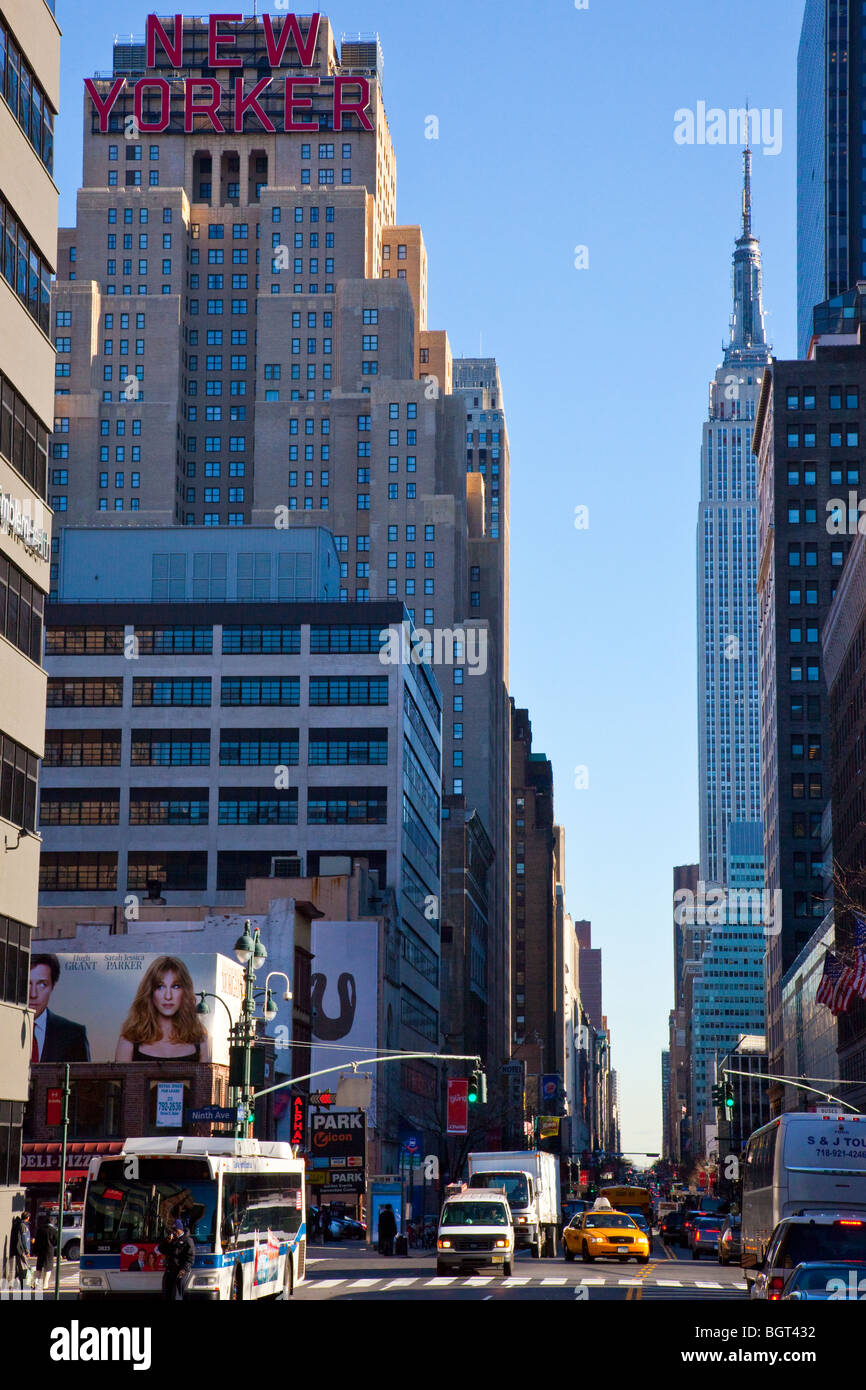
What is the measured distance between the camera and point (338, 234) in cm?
18262

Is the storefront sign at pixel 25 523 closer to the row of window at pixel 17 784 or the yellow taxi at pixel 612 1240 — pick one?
the row of window at pixel 17 784

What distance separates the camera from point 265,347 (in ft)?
598

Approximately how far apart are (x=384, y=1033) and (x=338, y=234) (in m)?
104

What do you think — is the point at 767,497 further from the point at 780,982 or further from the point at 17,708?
the point at 17,708

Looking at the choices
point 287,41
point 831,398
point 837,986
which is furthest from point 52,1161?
point 287,41

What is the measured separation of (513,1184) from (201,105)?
158 m

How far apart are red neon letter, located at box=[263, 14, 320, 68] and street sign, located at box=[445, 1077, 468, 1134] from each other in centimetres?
12324

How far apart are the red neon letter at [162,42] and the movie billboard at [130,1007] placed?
141 m

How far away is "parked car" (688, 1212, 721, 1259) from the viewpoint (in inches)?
2675

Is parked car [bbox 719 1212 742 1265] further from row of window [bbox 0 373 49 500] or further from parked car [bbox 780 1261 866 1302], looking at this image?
parked car [bbox 780 1261 866 1302]

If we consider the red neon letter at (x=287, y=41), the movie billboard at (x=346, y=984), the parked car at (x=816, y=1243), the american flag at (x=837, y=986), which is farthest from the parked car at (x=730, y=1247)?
the red neon letter at (x=287, y=41)

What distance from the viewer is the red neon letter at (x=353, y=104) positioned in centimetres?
18638

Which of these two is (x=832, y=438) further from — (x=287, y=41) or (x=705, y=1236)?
(x=705, y=1236)
